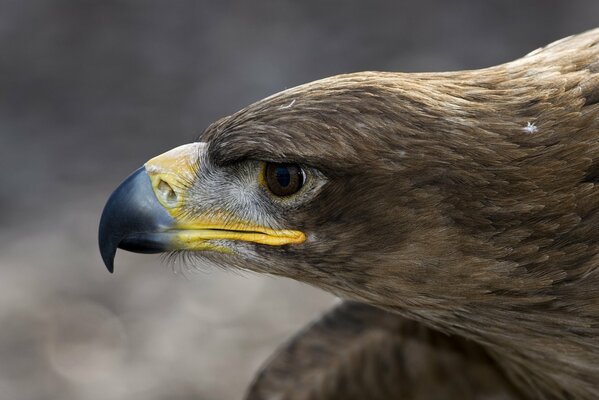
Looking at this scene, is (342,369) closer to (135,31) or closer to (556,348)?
(556,348)

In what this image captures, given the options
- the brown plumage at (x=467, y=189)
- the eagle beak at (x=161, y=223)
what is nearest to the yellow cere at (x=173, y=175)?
the eagle beak at (x=161, y=223)

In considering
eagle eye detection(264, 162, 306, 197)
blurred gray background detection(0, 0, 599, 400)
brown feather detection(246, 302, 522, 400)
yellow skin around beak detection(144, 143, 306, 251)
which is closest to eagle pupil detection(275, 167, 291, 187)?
eagle eye detection(264, 162, 306, 197)

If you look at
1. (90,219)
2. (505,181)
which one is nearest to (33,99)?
(90,219)

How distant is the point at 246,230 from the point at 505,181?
740mm

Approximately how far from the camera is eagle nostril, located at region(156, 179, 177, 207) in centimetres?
306

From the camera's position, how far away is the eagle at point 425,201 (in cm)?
272

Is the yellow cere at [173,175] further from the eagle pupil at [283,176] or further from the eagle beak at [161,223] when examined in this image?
the eagle pupil at [283,176]

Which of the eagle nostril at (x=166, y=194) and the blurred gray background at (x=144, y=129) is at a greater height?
the blurred gray background at (x=144, y=129)

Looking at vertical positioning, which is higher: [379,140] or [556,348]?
[379,140]

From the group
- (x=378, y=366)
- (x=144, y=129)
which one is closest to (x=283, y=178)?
(x=378, y=366)

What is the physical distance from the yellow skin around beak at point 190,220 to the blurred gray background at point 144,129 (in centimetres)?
316

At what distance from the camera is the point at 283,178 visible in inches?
112

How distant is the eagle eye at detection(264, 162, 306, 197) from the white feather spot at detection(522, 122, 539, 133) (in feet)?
1.90

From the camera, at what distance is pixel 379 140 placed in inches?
107
